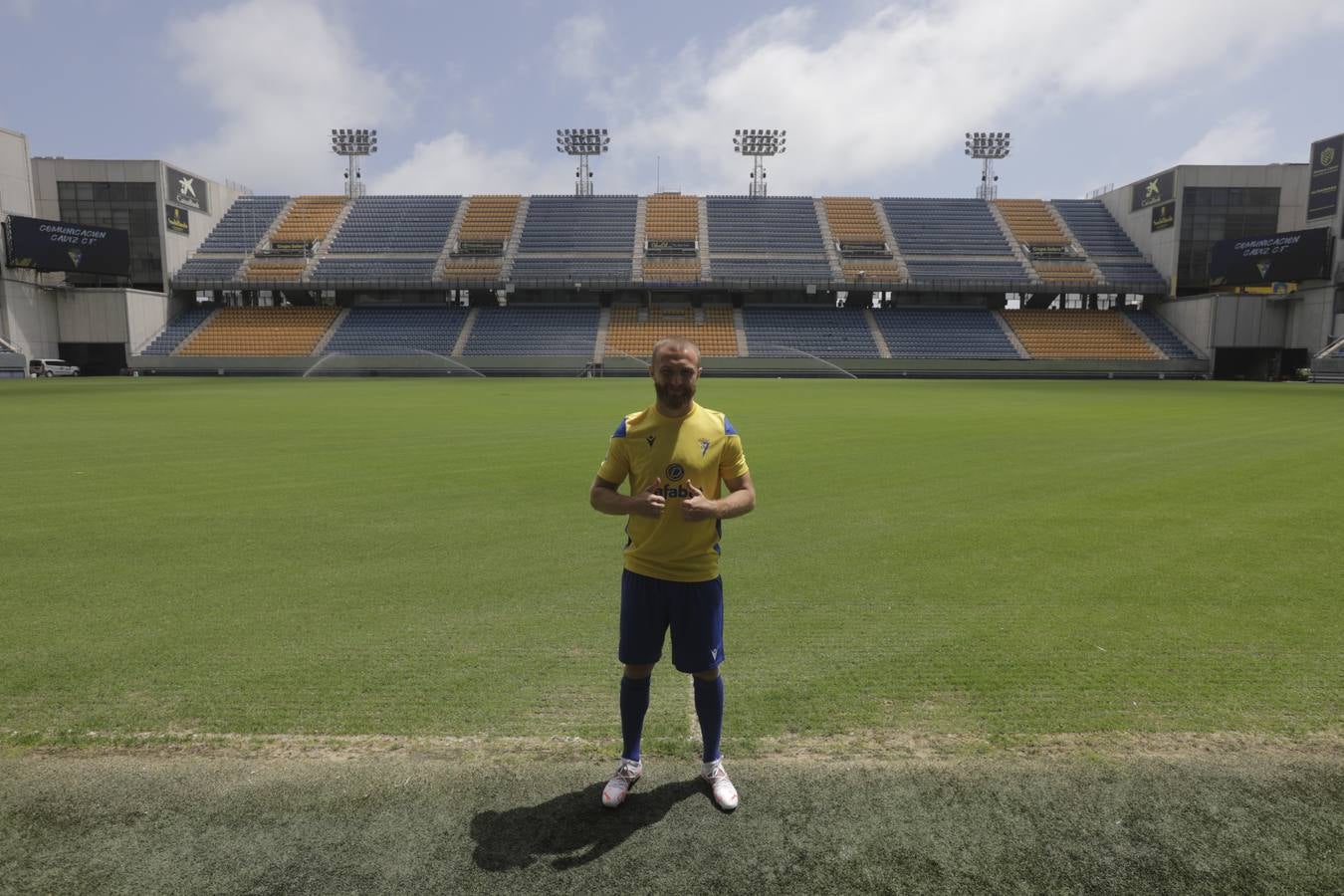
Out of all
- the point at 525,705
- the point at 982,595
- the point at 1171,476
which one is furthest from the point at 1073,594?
the point at 1171,476

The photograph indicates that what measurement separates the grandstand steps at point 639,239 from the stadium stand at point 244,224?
99.9ft

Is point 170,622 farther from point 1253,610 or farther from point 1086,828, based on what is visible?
point 1253,610

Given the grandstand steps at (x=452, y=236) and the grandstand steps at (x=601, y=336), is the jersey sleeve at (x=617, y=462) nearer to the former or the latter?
the grandstand steps at (x=601, y=336)

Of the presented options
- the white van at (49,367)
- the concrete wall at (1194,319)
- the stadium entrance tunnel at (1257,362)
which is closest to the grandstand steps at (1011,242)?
the concrete wall at (1194,319)

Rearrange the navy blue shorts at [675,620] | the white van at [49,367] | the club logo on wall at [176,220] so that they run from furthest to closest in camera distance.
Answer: the club logo on wall at [176,220], the white van at [49,367], the navy blue shorts at [675,620]

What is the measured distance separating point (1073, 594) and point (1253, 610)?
1160mm

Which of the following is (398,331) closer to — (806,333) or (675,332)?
(675,332)

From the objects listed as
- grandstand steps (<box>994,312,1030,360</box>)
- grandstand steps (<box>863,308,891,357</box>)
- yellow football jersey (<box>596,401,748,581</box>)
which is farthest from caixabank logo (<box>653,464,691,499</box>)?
grandstand steps (<box>994,312,1030,360</box>)

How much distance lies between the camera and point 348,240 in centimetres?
6141

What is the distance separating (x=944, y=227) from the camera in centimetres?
6400

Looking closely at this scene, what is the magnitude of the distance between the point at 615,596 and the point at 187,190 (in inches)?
2583

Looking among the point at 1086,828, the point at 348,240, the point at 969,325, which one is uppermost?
the point at 348,240

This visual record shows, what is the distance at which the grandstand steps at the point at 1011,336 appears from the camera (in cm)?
5284

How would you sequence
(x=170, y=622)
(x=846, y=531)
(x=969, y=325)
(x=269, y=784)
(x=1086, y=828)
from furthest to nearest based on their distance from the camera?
1. (x=969, y=325)
2. (x=846, y=531)
3. (x=170, y=622)
4. (x=269, y=784)
5. (x=1086, y=828)
